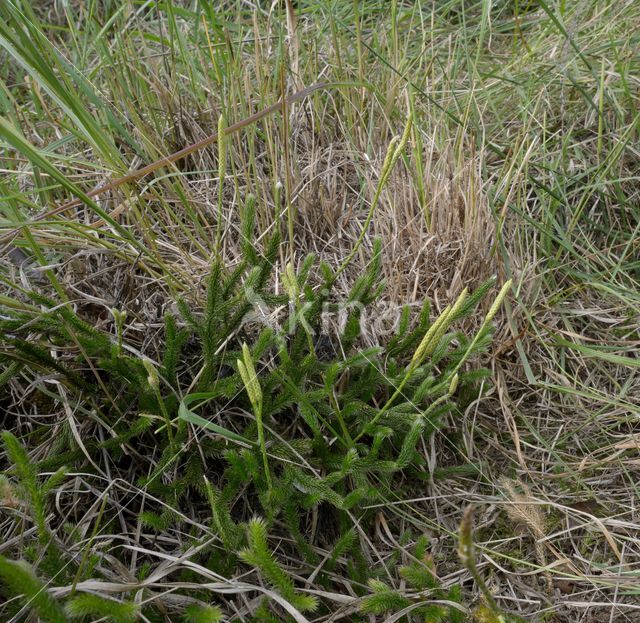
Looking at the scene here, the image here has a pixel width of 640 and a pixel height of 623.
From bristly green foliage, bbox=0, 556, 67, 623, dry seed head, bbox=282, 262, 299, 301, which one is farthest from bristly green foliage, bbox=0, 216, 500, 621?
bristly green foliage, bbox=0, 556, 67, 623

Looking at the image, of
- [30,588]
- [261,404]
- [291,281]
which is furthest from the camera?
[261,404]

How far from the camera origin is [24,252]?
2141mm

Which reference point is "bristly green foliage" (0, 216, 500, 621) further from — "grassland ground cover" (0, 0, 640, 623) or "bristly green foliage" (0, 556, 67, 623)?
"bristly green foliage" (0, 556, 67, 623)

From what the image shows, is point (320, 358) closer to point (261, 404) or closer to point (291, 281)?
point (261, 404)

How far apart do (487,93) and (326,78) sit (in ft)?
2.28

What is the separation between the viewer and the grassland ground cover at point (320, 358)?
1.59 metres

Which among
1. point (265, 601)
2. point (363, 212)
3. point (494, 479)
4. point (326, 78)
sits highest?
point (326, 78)

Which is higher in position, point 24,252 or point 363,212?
point 24,252

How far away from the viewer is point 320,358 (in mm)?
2072

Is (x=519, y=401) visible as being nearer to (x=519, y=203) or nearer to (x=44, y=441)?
(x=519, y=203)

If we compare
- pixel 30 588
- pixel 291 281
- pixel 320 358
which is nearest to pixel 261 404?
pixel 291 281

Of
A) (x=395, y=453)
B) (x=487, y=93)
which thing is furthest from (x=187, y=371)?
(x=487, y=93)

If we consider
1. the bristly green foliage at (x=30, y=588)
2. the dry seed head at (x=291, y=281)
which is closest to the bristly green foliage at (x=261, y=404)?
the dry seed head at (x=291, y=281)

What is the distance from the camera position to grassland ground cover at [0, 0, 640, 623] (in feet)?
5.22
